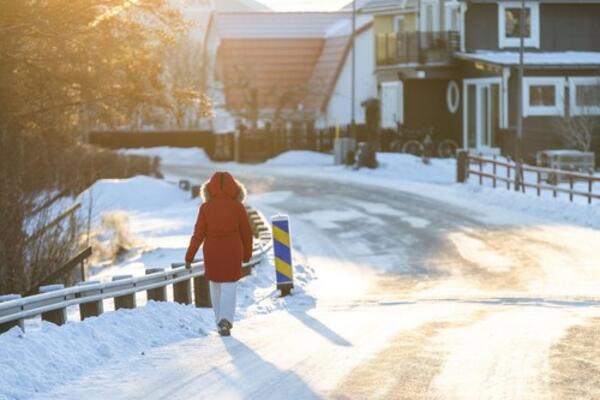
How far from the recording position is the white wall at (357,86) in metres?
69.6

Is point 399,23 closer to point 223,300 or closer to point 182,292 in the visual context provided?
point 182,292

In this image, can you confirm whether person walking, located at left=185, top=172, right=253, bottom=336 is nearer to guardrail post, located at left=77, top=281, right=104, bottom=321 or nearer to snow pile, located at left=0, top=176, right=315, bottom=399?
snow pile, located at left=0, top=176, right=315, bottom=399

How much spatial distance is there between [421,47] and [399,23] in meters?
7.00

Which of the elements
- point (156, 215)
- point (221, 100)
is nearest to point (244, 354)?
point (156, 215)

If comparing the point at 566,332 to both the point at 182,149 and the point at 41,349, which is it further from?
the point at 182,149

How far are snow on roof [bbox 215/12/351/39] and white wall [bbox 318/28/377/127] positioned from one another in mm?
6520

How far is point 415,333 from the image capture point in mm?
13734

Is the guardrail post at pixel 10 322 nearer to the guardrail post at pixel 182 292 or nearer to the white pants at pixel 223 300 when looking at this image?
the white pants at pixel 223 300

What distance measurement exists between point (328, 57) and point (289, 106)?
3341 mm

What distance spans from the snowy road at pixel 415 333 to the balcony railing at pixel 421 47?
2802 centimetres

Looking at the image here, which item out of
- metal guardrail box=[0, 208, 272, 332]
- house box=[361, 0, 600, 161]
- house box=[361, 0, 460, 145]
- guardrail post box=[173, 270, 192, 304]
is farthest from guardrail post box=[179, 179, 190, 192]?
guardrail post box=[173, 270, 192, 304]

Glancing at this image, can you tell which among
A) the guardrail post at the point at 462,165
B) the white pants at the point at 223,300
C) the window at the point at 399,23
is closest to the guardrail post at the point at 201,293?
the white pants at the point at 223,300

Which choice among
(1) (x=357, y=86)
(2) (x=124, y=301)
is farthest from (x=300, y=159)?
(2) (x=124, y=301)

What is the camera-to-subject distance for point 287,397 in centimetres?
998
